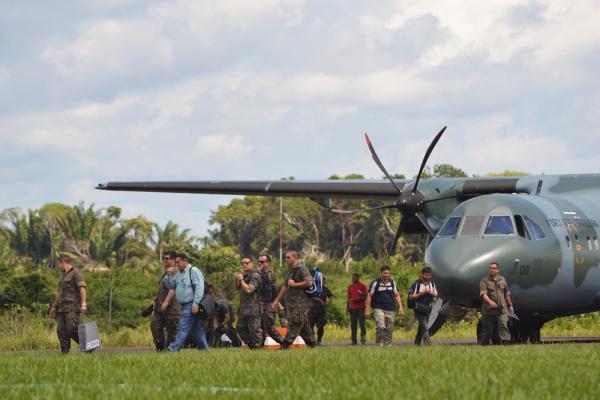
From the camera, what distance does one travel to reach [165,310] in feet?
63.0

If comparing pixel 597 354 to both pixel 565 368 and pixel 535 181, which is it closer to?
pixel 565 368

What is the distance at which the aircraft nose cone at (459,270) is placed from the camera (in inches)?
731

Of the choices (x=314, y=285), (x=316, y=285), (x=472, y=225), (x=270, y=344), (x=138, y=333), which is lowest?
(x=138, y=333)

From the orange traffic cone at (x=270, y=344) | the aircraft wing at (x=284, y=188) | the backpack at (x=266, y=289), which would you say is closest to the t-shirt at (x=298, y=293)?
the backpack at (x=266, y=289)

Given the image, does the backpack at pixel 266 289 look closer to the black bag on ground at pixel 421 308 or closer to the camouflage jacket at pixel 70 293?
the black bag on ground at pixel 421 308

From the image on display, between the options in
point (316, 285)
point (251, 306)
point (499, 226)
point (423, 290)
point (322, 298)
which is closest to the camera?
point (251, 306)

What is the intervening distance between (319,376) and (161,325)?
8533 mm

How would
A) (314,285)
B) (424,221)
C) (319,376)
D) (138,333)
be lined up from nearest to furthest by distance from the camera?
(319,376) < (314,285) < (424,221) < (138,333)

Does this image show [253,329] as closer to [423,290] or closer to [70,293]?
[70,293]

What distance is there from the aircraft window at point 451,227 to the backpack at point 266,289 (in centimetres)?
325

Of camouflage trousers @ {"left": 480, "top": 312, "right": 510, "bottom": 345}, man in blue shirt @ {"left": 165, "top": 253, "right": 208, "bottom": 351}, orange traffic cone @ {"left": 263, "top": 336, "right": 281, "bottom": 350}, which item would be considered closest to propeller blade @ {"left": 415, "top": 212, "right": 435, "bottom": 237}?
orange traffic cone @ {"left": 263, "top": 336, "right": 281, "bottom": 350}

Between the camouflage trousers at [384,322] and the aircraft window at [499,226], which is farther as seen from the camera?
the camouflage trousers at [384,322]

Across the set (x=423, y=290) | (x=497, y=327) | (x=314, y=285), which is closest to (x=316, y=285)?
(x=314, y=285)

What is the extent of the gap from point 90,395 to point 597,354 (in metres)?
6.80
